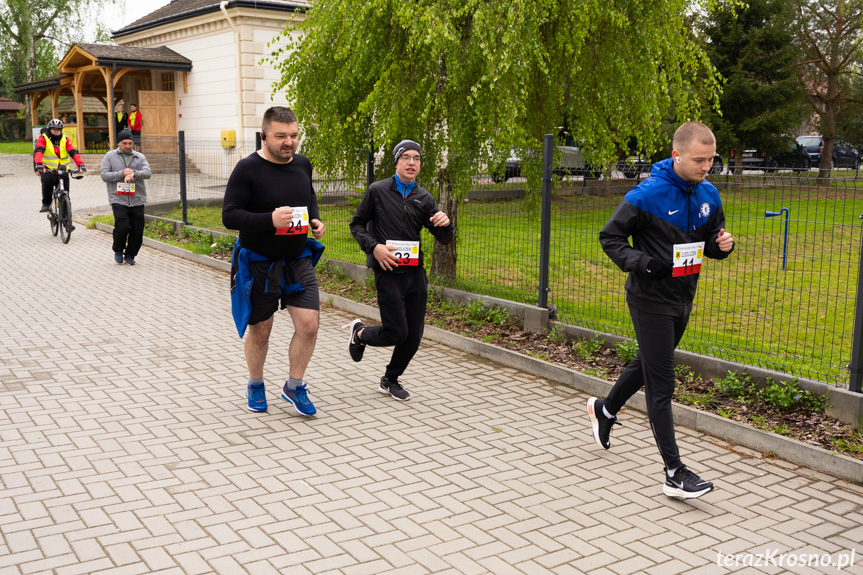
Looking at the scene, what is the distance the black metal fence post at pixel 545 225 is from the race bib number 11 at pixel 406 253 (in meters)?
2.05

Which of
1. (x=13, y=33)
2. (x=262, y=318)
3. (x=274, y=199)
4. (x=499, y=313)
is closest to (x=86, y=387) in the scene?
(x=262, y=318)

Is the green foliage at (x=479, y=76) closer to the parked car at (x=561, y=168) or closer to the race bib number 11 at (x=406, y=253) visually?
the parked car at (x=561, y=168)

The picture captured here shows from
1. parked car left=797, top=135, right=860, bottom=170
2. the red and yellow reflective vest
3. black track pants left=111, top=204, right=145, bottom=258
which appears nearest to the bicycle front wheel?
the red and yellow reflective vest

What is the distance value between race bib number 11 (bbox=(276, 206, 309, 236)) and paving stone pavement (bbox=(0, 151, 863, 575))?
→ 1.37 m

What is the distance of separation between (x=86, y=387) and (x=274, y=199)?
7.76 ft

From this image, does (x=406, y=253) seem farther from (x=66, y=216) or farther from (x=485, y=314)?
(x=66, y=216)

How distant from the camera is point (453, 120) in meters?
9.16

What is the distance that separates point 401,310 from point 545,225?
7.64 feet

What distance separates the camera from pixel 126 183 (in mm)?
12023

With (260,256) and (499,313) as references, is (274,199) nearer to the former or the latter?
(260,256)

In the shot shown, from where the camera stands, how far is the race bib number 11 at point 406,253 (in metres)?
6.26

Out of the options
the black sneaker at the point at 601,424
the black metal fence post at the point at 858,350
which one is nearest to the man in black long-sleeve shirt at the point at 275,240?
the black sneaker at the point at 601,424

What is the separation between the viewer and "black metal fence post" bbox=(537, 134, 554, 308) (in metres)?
7.99

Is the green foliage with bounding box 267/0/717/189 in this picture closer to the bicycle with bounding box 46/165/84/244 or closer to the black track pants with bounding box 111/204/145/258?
the black track pants with bounding box 111/204/145/258
